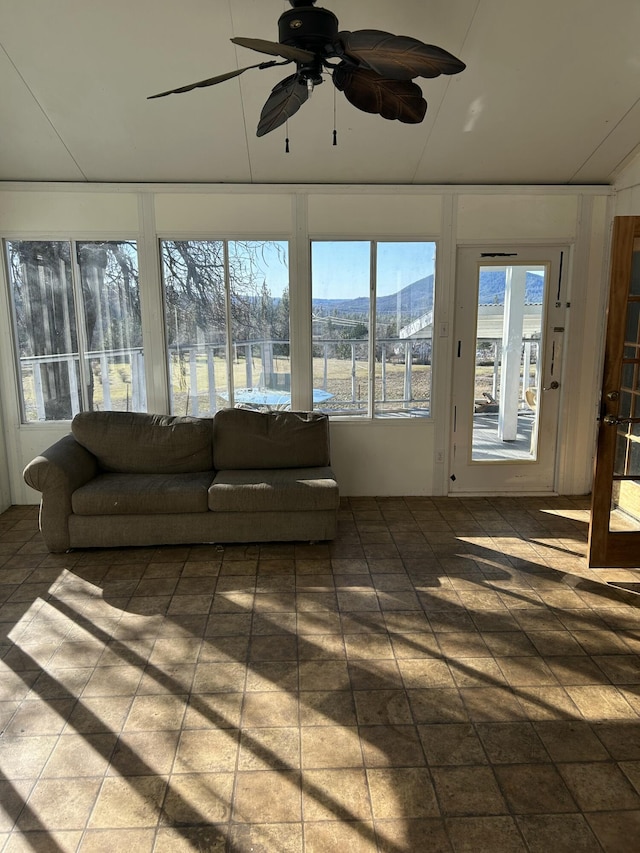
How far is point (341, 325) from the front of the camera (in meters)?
4.85

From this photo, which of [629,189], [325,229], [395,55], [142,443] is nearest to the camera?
[395,55]

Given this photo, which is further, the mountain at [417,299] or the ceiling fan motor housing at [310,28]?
the mountain at [417,299]

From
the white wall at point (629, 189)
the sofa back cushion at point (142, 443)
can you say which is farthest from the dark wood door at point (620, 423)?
the sofa back cushion at point (142, 443)

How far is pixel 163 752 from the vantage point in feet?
7.21

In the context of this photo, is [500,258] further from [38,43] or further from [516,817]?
[516,817]

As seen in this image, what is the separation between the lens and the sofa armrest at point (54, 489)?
3.84 metres

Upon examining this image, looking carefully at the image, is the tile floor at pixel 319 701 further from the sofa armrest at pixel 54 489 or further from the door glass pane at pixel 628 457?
the door glass pane at pixel 628 457

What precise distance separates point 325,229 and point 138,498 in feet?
7.99

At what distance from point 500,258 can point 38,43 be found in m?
Answer: 3.36

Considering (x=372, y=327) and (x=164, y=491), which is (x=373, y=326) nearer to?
(x=372, y=327)

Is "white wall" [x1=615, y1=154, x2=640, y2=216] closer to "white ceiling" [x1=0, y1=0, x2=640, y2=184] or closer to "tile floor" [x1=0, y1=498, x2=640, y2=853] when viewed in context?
"white ceiling" [x1=0, y1=0, x2=640, y2=184]

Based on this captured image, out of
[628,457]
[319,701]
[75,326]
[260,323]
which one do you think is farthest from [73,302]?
[628,457]

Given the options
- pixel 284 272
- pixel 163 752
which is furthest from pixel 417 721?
pixel 284 272

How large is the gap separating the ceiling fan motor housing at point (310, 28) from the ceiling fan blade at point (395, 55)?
18 cm
